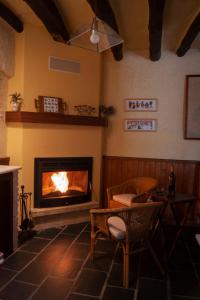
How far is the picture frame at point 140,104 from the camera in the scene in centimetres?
398

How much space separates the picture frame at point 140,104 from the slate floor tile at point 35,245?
90.5 inches

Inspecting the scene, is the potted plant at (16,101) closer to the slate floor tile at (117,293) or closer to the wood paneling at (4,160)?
the wood paneling at (4,160)

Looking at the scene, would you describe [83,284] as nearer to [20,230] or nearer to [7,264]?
[7,264]

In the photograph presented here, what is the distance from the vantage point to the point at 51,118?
11.4ft

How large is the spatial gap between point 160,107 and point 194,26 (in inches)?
52.1

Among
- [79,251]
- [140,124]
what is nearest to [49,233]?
[79,251]

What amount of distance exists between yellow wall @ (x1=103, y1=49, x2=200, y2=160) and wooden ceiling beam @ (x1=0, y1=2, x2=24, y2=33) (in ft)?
4.54


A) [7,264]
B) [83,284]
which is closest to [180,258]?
[83,284]

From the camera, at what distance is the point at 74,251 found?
3006 mm

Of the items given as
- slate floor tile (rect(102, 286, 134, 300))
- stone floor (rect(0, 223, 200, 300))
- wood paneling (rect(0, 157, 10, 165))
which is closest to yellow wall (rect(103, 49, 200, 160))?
stone floor (rect(0, 223, 200, 300))

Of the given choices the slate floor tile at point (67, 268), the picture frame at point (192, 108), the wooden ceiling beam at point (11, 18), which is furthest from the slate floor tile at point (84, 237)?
the wooden ceiling beam at point (11, 18)

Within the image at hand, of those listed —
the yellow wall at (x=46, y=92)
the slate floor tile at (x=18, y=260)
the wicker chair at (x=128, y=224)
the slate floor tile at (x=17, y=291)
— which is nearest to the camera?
the slate floor tile at (x=17, y=291)

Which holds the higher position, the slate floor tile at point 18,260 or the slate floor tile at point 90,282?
the slate floor tile at point 18,260

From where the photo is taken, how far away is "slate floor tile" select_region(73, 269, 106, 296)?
225cm
